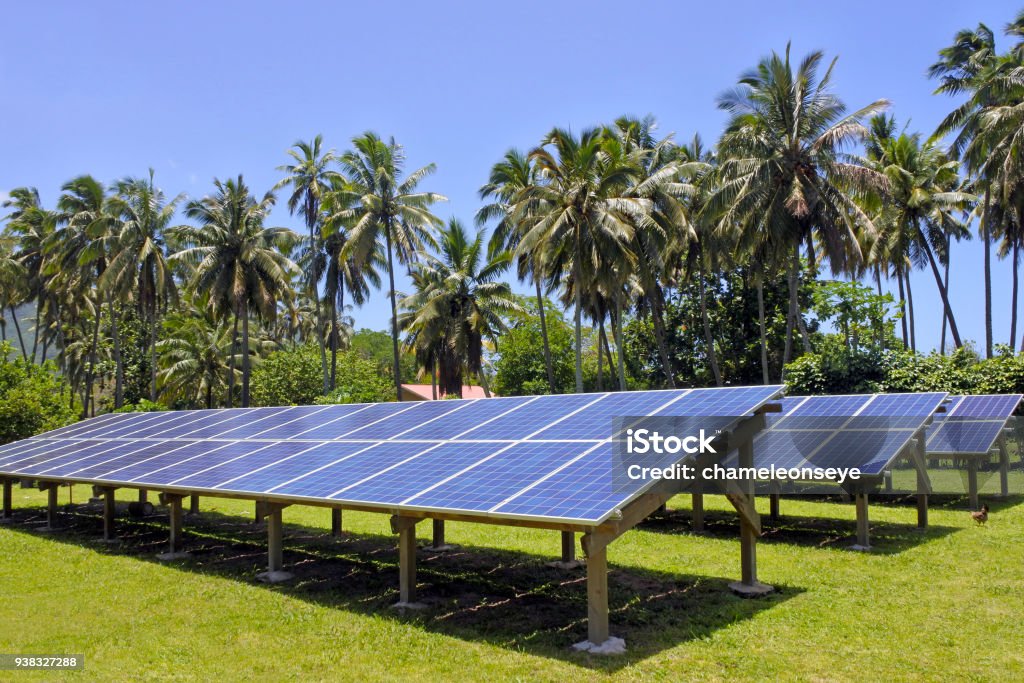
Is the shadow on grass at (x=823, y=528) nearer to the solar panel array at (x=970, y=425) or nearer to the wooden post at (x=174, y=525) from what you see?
the solar panel array at (x=970, y=425)

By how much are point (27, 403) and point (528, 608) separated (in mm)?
26219

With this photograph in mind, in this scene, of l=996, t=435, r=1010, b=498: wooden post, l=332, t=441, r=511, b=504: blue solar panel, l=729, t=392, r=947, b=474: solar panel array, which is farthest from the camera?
l=996, t=435, r=1010, b=498: wooden post

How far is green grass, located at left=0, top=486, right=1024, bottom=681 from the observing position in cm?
871

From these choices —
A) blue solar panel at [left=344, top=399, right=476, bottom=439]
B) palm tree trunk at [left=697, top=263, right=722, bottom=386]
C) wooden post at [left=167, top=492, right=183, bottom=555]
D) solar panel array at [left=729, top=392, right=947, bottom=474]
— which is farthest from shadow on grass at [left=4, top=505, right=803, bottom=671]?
palm tree trunk at [left=697, top=263, right=722, bottom=386]

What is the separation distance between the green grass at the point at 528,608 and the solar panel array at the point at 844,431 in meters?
1.64

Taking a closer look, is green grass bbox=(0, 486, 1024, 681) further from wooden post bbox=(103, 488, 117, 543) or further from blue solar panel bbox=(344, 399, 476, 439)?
blue solar panel bbox=(344, 399, 476, 439)

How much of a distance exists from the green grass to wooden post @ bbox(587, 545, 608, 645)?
0.39m

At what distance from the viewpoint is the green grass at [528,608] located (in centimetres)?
871

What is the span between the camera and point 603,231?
28953 millimetres

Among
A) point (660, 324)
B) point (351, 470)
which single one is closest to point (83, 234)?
point (660, 324)

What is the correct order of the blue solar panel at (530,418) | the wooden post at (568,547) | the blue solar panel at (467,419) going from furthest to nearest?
the wooden post at (568,547) < the blue solar panel at (467,419) < the blue solar panel at (530,418)

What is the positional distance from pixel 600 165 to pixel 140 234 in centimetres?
2549

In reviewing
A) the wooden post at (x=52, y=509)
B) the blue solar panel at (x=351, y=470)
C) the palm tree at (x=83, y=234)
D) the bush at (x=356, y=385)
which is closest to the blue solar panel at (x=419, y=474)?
the blue solar panel at (x=351, y=470)

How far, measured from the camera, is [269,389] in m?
48.5
